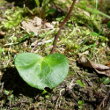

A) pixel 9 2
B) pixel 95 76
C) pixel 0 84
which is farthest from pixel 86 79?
pixel 9 2

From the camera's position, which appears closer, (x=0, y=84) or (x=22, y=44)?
(x=0, y=84)

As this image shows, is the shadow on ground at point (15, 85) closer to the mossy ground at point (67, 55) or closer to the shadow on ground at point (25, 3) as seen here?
the mossy ground at point (67, 55)

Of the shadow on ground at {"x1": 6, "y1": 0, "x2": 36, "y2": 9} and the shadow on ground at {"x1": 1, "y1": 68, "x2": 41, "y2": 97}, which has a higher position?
the shadow on ground at {"x1": 6, "y1": 0, "x2": 36, "y2": 9}

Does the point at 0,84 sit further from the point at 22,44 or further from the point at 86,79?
the point at 86,79

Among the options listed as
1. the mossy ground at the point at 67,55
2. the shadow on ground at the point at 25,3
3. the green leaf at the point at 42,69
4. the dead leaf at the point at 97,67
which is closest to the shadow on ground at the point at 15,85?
the mossy ground at the point at 67,55

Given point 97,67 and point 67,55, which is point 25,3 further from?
point 97,67

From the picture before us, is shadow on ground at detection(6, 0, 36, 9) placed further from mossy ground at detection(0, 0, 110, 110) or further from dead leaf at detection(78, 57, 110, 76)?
dead leaf at detection(78, 57, 110, 76)

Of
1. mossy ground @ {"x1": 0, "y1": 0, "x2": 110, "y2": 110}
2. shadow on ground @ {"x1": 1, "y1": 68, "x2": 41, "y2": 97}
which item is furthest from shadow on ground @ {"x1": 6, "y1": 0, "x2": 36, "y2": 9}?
shadow on ground @ {"x1": 1, "y1": 68, "x2": 41, "y2": 97}

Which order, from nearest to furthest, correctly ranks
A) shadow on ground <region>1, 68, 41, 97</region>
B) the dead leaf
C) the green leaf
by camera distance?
1. the green leaf
2. shadow on ground <region>1, 68, 41, 97</region>
3. the dead leaf
